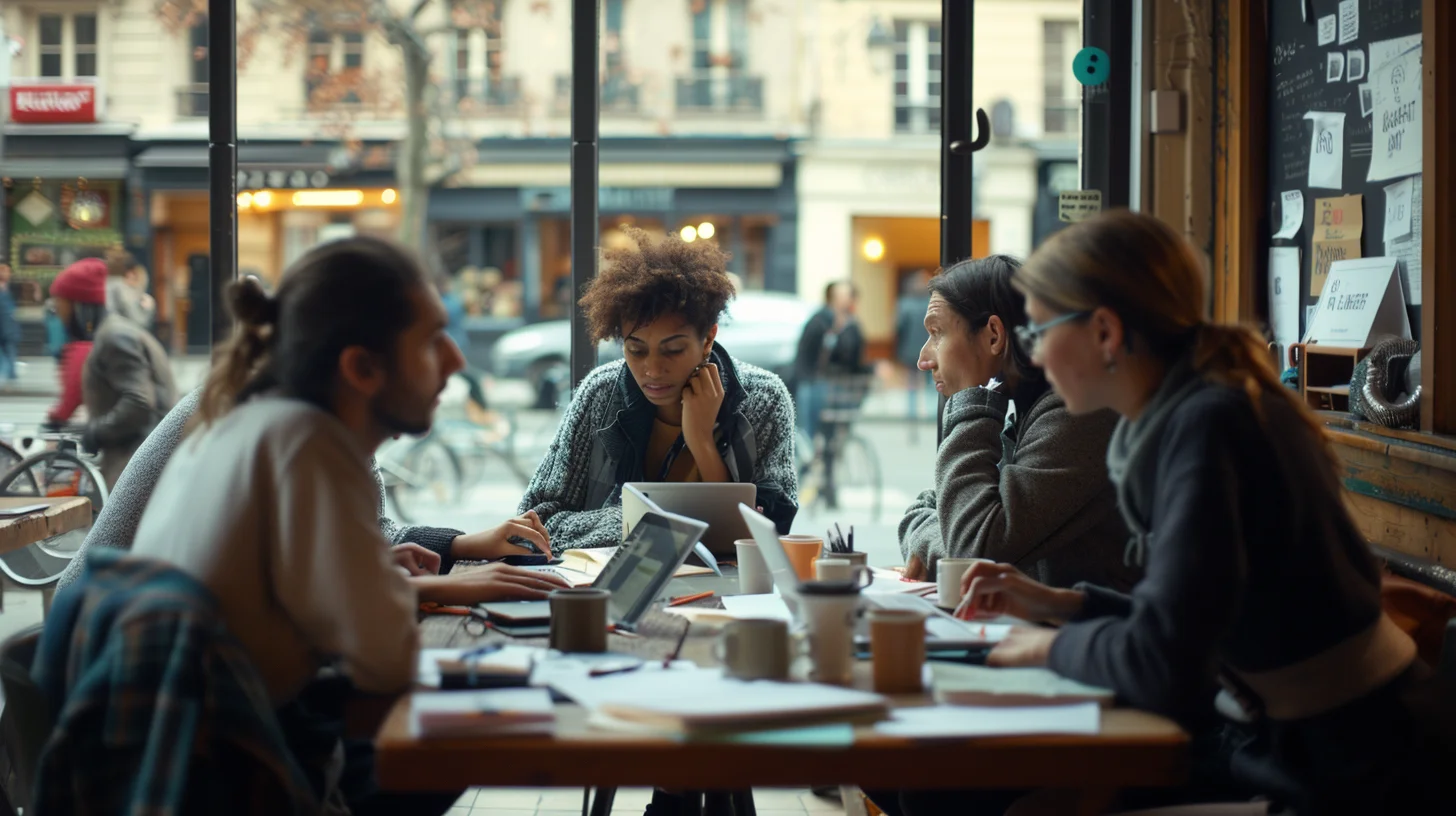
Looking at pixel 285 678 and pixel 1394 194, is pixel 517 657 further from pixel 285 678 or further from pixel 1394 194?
pixel 1394 194

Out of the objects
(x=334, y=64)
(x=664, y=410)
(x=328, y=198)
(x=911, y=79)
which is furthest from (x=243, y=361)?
(x=911, y=79)

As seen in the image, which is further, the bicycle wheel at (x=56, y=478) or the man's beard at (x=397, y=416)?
the bicycle wheel at (x=56, y=478)

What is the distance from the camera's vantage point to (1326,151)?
3066 millimetres

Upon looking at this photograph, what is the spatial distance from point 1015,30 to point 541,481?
11.8 ft

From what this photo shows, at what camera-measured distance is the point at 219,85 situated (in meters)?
3.82

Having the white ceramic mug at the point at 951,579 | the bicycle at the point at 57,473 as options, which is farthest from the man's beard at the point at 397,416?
the bicycle at the point at 57,473

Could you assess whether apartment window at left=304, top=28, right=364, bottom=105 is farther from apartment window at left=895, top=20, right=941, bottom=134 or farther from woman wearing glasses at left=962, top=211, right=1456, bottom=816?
woman wearing glasses at left=962, top=211, right=1456, bottom=816

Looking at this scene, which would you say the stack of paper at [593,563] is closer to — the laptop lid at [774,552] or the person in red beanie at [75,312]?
the laptop lid at [774,552]

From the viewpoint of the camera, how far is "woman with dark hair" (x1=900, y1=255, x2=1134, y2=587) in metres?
2.18

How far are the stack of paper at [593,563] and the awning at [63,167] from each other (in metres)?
3.84

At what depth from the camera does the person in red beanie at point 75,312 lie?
16.8ft

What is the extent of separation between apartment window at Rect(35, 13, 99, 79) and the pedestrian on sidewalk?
1063 millimetres

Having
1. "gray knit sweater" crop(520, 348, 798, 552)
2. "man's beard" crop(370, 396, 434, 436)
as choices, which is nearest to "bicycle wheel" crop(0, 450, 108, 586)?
"gray knit sweater" crop(520, 348, 798, 552)

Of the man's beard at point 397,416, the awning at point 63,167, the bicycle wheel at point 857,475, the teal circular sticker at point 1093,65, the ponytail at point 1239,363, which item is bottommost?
the bicycle wheel at point 857,475
